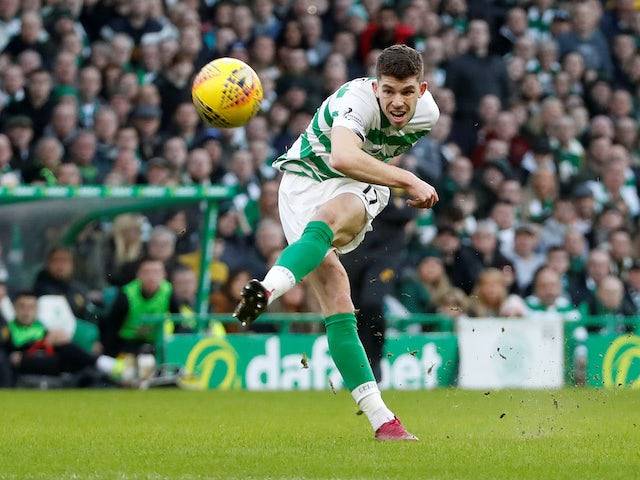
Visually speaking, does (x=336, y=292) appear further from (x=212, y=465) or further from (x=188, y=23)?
(x=188, y=23)

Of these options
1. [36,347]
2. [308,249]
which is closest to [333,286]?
[308,249]

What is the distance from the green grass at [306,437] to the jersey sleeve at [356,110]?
1.49 metres

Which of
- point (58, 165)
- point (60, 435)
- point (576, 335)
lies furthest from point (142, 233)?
point (60, 435)

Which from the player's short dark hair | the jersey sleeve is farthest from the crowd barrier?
the player's short dark hair

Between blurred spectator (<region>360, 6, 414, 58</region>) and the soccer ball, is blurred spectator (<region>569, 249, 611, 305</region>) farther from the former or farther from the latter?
the soccer ball

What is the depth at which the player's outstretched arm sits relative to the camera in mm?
6871

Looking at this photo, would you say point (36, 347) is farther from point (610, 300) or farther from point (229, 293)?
point (610, 300)

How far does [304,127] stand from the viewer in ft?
51.2

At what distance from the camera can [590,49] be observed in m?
18.7

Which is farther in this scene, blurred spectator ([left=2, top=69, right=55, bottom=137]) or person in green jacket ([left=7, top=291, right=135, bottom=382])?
blurred spectator ([left=2, top=69, right=55, bottom=137])

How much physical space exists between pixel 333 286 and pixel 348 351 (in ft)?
1.10

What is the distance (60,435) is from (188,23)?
8696 mm

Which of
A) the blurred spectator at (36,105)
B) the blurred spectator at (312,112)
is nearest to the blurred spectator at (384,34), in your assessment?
the blurred spectator at (312,112)

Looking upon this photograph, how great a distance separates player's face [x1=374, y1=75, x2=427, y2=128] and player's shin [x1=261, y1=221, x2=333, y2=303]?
0.62 m
